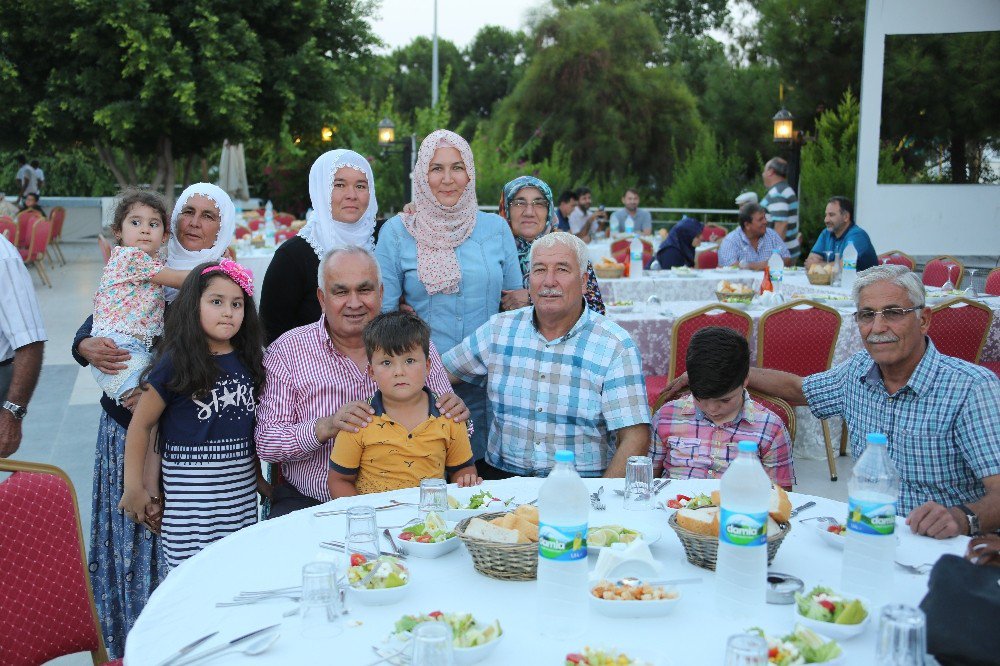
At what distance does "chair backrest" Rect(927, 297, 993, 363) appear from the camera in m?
5.53

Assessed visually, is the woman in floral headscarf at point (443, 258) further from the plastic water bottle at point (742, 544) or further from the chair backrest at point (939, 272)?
the chair backrest at point (939, 272)

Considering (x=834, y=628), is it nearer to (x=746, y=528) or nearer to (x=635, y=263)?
(x=746, y=528)

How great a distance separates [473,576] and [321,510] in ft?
1.87

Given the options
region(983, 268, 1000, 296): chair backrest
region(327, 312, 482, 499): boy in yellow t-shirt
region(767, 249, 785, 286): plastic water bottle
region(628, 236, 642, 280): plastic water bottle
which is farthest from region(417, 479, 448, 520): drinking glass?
region(983, 268, 1000, 296): chair backrest

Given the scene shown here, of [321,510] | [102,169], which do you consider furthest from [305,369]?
[102,169]

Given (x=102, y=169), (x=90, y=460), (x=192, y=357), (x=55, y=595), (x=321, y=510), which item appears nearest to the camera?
(x=55, y=595)

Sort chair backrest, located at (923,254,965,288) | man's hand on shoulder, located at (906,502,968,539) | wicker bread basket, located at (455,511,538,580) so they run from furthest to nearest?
chair backrest, located at (923,254,965,288) < man's hand on shoulder, located at (906,502,968,539) < wicker bread basket, located at (455,511,538,580)

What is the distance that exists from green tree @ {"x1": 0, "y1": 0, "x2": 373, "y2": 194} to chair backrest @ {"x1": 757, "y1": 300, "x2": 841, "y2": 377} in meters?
11.7

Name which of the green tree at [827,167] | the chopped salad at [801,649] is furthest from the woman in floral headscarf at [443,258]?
the green tree at [827,167]

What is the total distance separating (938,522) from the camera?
2.11 m

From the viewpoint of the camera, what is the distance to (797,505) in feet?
7.73

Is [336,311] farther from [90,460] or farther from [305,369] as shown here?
[90,460]

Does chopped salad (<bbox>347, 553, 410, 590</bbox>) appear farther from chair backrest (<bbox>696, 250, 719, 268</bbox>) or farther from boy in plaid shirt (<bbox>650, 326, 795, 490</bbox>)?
chair backrest (<bbox>696, 250, 719, 268</bbox>)

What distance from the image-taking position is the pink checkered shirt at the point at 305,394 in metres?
2.91
